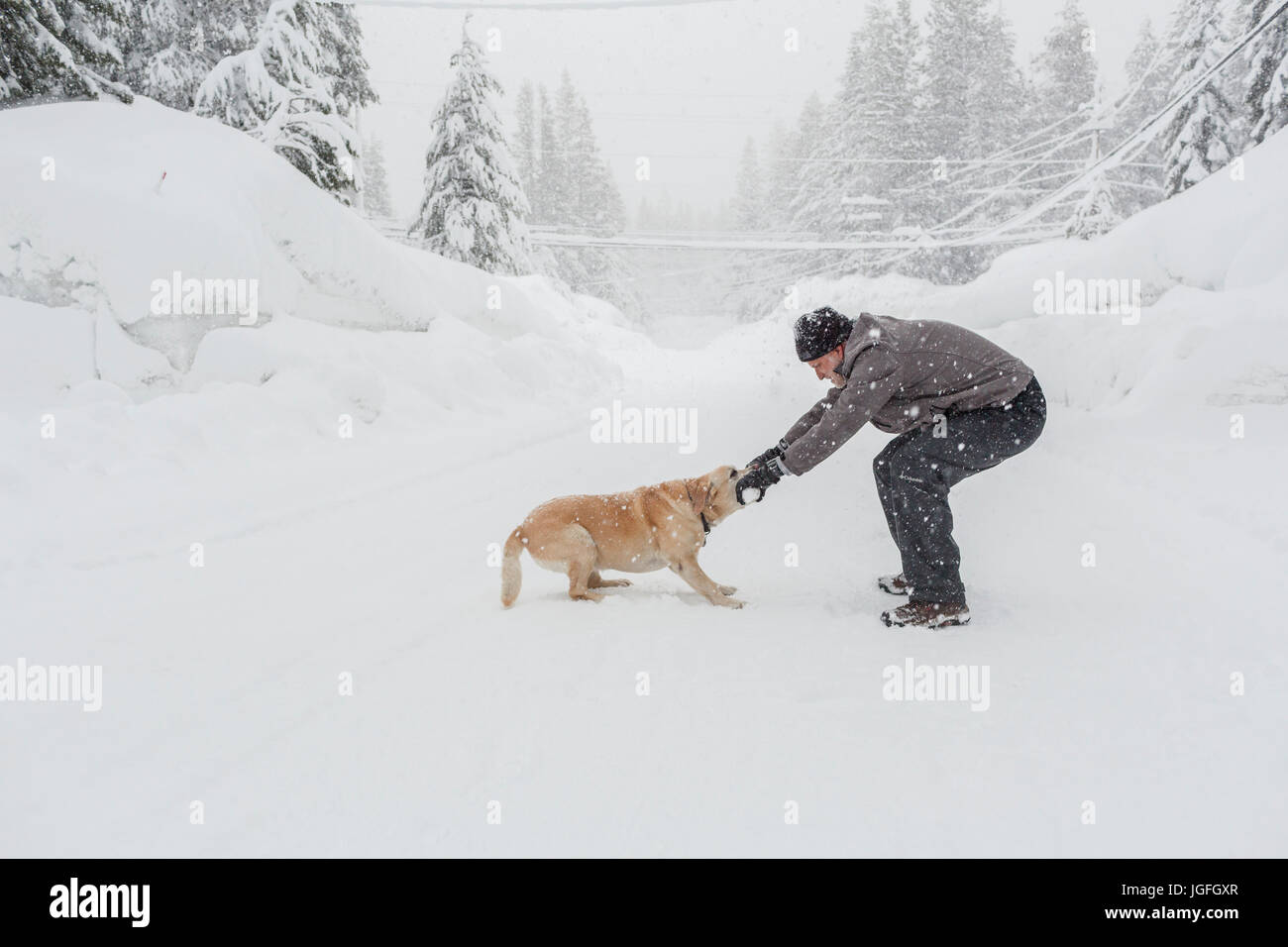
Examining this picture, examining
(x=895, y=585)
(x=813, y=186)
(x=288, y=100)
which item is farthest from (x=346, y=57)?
(x=813, y=186)

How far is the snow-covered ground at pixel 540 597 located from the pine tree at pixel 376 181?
1768 inches

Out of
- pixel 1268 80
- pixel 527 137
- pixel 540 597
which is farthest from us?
pixel 527 137

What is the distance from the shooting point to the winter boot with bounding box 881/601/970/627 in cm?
362

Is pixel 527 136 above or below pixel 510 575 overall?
above

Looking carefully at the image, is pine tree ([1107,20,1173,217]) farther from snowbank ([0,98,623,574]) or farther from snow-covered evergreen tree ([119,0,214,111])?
snow-covered evergreen tree ([119,0,214,111])

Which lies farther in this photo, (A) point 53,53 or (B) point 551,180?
(B) point 551,180

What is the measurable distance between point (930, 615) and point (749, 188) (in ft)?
197

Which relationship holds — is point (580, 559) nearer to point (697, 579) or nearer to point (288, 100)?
point (697, 579)

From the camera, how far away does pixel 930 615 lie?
3.63 meters

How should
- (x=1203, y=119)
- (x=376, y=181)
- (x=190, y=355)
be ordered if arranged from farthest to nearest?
(x=376, y=181), (x=1203, y=119), (x=190, y=355)

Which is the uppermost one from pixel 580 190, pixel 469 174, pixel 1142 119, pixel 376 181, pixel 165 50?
pixel 376 181

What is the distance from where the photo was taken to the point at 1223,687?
274cm

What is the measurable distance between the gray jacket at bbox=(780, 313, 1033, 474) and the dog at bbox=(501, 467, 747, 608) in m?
→ 0.61
